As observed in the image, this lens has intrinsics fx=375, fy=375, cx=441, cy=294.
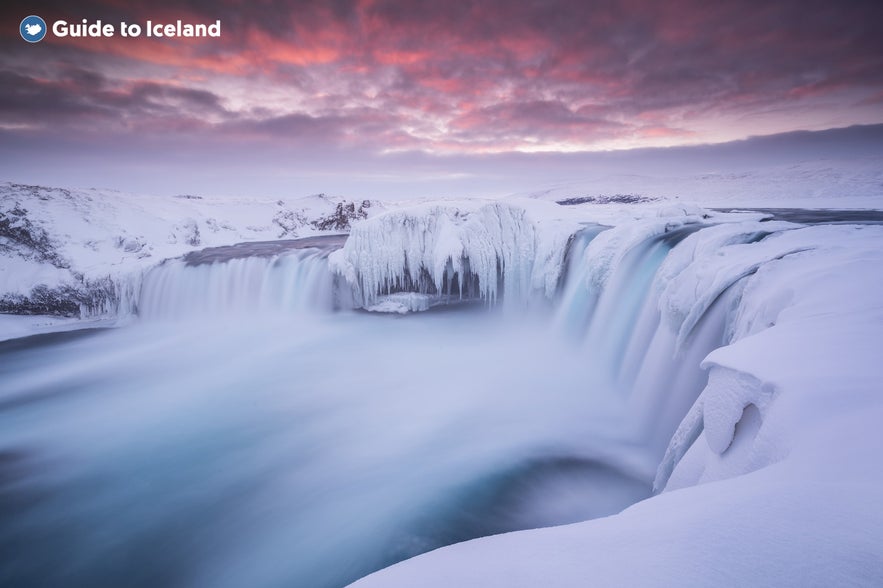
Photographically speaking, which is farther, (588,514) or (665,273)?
(665,273)

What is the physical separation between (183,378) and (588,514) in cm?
780

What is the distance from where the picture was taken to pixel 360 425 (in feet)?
19.0

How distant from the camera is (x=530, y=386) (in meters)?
6.64

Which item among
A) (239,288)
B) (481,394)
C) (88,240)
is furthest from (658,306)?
(88,240)

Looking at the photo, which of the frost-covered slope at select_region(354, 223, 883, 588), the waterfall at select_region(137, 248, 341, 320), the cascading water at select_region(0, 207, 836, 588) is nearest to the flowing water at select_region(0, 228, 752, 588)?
the cascading water at select_region(0, 207, 836, 588)

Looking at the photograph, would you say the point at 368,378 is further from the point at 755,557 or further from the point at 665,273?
the point at 755,557

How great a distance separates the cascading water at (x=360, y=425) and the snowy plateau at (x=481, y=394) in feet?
0.13

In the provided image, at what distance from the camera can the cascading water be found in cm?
375

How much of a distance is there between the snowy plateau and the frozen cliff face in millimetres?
72

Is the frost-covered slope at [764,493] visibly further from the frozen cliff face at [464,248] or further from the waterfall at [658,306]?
the frozen cliff face at [464,248]

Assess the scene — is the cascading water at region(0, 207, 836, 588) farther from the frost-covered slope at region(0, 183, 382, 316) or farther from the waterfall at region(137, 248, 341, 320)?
the frost-covered slope at region(0, 183, 382, 316)

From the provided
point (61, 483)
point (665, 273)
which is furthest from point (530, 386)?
point (61, 483)

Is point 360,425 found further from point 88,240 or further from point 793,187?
point 793,187

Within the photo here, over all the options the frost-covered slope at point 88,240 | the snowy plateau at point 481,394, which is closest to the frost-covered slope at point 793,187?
the snowy plateau at point 481,394
